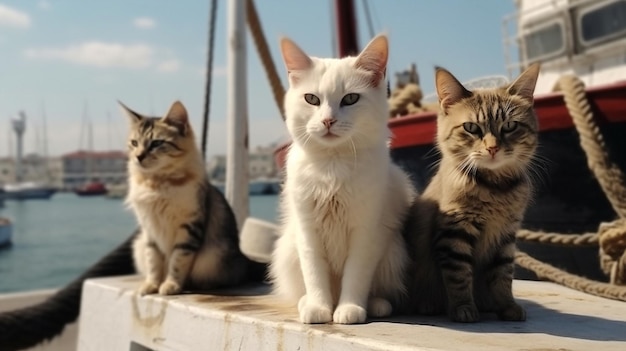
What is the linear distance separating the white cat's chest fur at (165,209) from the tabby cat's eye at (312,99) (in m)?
0.98

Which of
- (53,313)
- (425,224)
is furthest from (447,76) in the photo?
(53,313)

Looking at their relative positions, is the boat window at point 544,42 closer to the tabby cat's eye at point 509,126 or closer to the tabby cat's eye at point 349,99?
the tabby cat's eye at point 509,126

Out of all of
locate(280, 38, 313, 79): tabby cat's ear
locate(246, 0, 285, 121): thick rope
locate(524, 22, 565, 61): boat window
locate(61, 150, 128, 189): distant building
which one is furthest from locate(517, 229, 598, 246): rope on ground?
locate(61, 150, 128, 189): distant building

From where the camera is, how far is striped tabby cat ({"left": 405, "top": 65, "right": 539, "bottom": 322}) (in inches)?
60.0

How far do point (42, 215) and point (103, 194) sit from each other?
409 cm

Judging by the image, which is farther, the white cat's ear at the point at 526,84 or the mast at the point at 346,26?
the mast at the point at 346,26

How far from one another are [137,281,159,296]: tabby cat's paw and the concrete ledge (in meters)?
0.05

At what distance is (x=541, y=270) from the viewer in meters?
2.30

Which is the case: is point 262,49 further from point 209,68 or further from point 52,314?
point 52,314

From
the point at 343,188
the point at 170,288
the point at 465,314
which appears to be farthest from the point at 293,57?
the point at 170,288

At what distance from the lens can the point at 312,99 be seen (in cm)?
162

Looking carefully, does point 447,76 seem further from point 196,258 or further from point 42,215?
point 42,215

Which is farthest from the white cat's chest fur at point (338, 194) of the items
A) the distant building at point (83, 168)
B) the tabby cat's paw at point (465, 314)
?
the distant building at point (83, 168)

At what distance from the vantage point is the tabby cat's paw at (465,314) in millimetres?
1540
